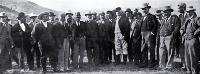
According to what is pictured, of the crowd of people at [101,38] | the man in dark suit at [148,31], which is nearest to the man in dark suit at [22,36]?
the crowd of people at [101,38]

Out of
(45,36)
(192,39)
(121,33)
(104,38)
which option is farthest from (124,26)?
(192,39)

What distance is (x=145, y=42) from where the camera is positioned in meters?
11.0

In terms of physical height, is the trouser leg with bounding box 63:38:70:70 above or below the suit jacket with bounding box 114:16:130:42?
below

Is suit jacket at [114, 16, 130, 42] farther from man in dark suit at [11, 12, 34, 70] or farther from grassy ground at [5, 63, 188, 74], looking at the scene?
man in dark suit at [11, 12, 34, 70]

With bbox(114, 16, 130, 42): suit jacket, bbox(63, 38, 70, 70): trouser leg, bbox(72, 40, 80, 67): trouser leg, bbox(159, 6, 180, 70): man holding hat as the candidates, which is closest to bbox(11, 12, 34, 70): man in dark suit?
bbox(63, 38, 70, 70): trouser leg

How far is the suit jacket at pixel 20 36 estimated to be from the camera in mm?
11070

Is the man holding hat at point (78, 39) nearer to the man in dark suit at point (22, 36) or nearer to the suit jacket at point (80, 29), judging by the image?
the suit jacket at point (80, 29)

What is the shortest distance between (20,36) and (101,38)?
3.09 meters

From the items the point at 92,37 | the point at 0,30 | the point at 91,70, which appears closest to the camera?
the point at 0,30

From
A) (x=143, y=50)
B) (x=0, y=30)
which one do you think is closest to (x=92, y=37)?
(x=143, y=50)

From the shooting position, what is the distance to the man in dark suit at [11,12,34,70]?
11.1 meters

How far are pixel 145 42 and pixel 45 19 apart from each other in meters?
3.44

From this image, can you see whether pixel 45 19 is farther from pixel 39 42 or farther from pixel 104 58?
pixel 104 58

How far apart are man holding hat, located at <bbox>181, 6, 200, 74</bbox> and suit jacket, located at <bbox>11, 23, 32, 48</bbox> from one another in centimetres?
531
